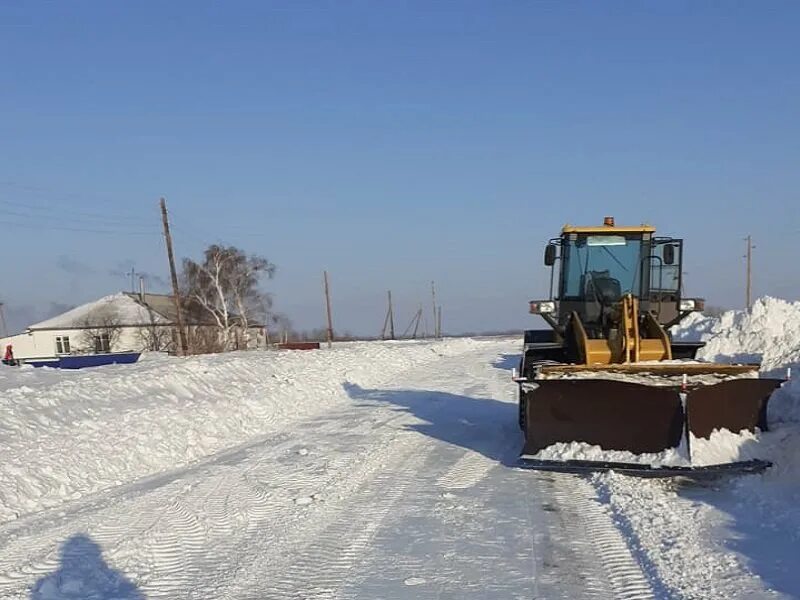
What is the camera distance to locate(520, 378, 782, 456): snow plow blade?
303 inches

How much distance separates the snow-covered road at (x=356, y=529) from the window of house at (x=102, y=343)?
53950 mm

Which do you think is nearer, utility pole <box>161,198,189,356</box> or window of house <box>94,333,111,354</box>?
utility pole <box>161,198,189,356</box>

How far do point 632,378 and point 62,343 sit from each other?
213 ft

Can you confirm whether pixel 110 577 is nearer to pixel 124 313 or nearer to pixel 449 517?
pixel 449 517

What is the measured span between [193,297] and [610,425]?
154 ft

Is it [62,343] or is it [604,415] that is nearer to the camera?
[604,415]

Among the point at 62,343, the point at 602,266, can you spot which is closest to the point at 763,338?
the point at 602,266

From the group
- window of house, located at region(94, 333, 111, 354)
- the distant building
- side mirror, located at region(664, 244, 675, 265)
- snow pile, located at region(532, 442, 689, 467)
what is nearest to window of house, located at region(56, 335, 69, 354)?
the distant building

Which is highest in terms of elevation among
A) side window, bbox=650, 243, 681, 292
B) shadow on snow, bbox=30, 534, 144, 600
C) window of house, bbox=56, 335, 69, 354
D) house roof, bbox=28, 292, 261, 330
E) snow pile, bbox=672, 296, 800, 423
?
side window, bbox=650, 243, 681, 292

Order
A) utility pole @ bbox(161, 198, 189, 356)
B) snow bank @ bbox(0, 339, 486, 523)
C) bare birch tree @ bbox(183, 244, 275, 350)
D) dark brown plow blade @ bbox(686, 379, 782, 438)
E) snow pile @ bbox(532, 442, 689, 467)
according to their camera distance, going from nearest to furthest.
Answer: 1. snow pile @ bbox(532, 442, 689, 467)
2. dark brown plow blade @ bbox(686, 379, 782, 438)
3. snow bank @ bbox(0, 339, 486, 523)
4. utility pole @ bbox(161, 198, 189, 356)
5. bare birch tree @ bbox(183, 244, 275, 350)

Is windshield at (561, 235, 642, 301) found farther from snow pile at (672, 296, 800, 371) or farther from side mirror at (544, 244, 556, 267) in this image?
snow pile at (672, 296, 800, 371)

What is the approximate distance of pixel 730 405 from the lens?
795 centimetres

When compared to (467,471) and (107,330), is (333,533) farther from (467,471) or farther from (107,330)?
(107,330)

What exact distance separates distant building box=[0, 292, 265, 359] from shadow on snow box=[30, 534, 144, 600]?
168 feet
